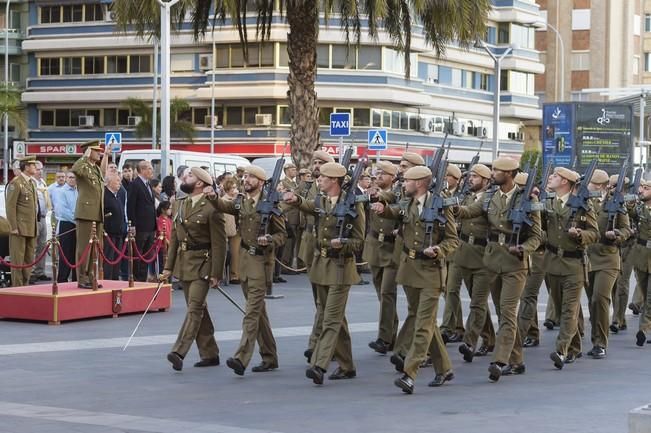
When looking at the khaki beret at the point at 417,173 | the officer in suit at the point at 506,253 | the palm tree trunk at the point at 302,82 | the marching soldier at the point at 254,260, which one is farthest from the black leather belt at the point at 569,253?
the palm tree trunk at the point at 302,82

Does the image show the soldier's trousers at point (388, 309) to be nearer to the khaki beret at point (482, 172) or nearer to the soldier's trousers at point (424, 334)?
the khaki beret at point (482, 172)

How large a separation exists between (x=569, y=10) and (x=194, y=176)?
253 feet

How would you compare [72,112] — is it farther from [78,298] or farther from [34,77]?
[78,298]

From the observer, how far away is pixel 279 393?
39.2 feet

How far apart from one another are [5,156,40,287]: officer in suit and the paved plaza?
14.2 feet

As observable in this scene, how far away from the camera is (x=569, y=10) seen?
87625 millimetres

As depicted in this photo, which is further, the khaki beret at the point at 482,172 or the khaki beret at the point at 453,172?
the khaki beret at the point at 453,172

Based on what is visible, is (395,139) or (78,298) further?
(395,139)

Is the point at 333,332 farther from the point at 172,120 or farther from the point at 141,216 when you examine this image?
the point at 172,120

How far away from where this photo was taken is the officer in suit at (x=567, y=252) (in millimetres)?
14227

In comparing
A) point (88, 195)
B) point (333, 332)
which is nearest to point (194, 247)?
point (333, 332)

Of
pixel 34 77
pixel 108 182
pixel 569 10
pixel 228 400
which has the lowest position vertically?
pixel 228 400

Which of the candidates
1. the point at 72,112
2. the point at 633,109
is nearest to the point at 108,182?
the point at 633,109

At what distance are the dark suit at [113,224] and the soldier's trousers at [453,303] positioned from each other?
6476 millimetres
